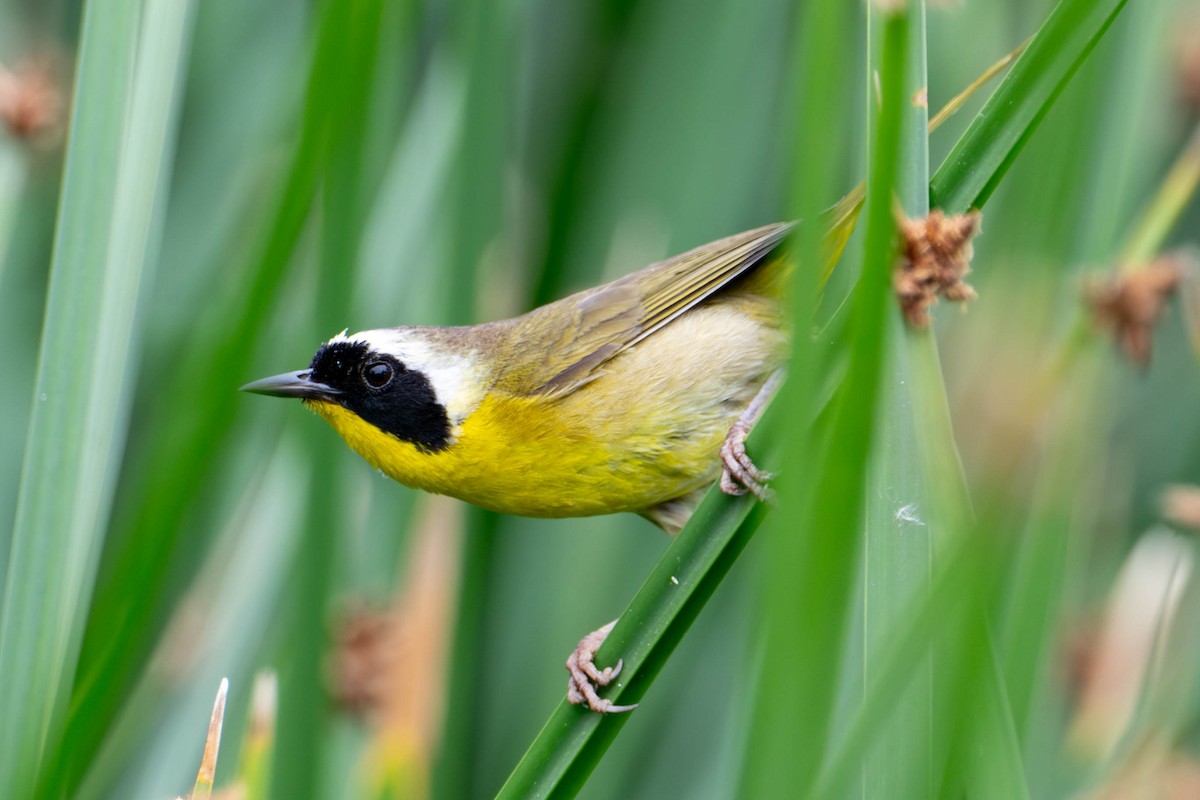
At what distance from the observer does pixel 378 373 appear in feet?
8.59

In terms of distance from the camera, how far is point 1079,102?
1318 millimetres

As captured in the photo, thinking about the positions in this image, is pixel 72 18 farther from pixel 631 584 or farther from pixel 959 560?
pixel 959 560

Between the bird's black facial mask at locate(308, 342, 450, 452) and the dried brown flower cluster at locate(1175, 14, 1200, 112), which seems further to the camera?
the dried brown flower cluster at locate(1175, 14, 1200, 112)

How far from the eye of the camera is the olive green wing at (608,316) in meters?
2.58

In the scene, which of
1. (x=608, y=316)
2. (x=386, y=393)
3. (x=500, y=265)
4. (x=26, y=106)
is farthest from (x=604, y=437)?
(x=26, y=106)

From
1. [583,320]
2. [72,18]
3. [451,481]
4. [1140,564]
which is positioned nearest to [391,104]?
[583,320]

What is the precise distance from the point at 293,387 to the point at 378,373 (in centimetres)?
21

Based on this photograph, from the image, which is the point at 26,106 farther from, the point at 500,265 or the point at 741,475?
the point at 741,475

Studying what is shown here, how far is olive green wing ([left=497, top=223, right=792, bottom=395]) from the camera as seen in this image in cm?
258

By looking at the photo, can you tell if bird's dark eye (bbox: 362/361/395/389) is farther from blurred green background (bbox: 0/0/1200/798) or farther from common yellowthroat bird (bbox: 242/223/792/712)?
blurred green background (bbox: 0/0/1200/798)

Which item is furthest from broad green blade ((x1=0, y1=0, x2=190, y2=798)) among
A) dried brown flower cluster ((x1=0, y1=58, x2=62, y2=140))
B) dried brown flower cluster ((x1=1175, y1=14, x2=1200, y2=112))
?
dried brown flower cluster ((x1=1175, y1=14, x2=1200, y2=112))

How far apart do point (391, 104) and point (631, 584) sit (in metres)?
1.31

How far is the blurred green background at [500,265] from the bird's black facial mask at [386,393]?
16cm

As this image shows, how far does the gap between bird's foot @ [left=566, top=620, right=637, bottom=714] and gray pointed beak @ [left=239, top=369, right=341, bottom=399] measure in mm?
742
